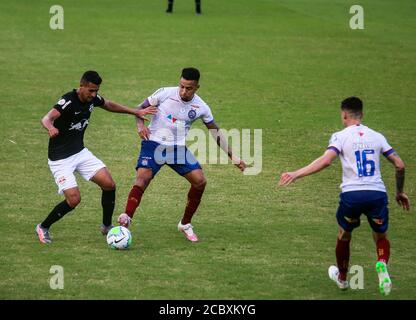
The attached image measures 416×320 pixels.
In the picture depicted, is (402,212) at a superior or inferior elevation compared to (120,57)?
inferior

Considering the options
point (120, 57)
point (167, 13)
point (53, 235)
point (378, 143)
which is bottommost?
point (53, 235)

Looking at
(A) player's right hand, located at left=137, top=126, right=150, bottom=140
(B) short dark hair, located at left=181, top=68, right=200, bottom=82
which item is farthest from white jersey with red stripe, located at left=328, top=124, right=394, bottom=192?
(A) player's right hand, located at left=137, top=126, right=150, bottom=140

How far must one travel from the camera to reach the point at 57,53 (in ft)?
91.0

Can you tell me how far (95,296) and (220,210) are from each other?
470 cm

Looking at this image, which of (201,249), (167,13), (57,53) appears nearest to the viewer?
(201,249)

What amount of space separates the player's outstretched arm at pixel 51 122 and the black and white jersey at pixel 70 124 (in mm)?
133

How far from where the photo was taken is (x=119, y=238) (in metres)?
12.1

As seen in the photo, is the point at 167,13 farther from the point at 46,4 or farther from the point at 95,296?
the point at 95,296

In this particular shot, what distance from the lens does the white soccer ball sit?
39.8 ft

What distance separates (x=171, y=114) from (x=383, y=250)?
4.02m

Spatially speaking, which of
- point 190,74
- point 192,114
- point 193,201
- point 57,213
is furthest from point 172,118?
point 57,213

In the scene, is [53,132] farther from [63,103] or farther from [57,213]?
[57,213]

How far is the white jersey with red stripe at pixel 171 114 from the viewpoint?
12914 millimetres
